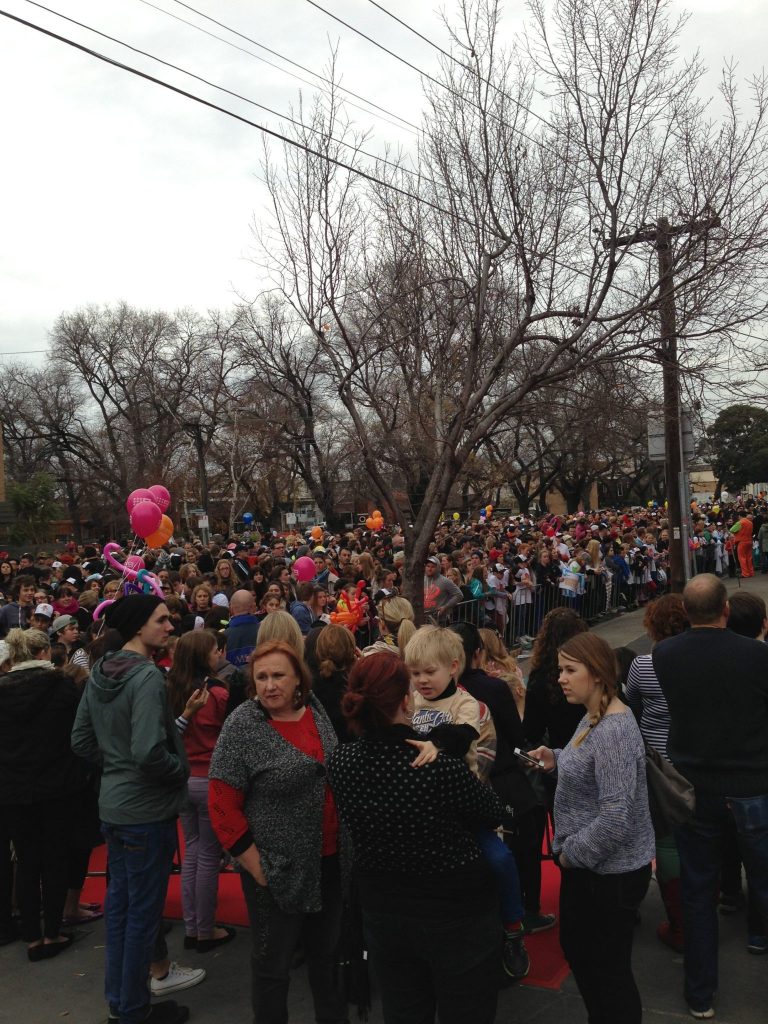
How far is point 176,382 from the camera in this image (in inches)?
2143

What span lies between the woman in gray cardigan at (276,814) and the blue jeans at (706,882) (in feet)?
5.32

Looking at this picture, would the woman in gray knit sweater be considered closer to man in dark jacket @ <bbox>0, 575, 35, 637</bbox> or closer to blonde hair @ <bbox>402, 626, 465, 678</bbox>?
blonde hair @ <bbox>402, 626, 465, 678</bbox>

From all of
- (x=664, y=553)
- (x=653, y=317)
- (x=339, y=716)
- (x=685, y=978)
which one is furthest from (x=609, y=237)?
(x=664, y=553)

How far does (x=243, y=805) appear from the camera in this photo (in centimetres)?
329

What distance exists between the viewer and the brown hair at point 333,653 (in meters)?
4.51

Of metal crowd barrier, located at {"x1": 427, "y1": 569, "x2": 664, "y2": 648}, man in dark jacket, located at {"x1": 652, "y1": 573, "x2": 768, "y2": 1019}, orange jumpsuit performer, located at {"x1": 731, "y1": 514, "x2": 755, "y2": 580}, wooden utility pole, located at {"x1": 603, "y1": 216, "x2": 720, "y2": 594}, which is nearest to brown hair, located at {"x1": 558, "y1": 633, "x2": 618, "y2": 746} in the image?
man in dark jacket, located at {"x1": 652, "y1": 573, "x2": 768, "y2": 1019}

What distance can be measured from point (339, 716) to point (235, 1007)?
4.72 feet

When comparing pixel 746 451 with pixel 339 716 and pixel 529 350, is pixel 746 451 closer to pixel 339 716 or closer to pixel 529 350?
pixel 529 350

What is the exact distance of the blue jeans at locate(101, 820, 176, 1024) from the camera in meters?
3.93

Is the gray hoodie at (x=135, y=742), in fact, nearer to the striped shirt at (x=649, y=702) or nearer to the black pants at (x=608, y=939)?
the black pants at (x=608, y=939)

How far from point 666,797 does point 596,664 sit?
609 mm

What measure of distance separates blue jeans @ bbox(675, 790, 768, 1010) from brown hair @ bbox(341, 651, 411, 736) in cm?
175

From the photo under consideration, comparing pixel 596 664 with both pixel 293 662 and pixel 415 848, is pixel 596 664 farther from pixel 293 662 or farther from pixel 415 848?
pixel 293 662

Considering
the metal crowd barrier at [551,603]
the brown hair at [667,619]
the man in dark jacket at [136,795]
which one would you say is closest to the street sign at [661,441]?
the metal crowd barrier at [551,603]
